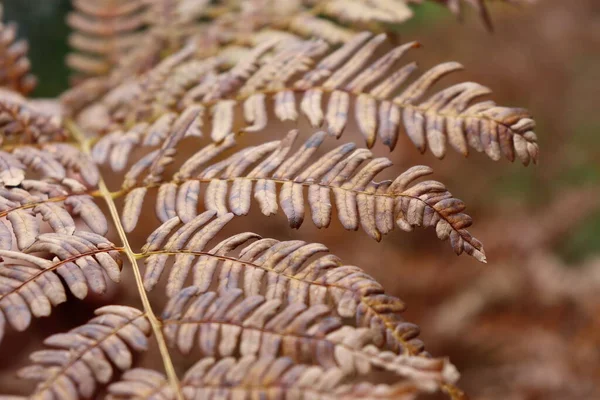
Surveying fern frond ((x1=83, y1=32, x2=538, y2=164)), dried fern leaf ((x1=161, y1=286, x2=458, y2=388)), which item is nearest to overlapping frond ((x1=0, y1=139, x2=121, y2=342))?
dried fern leaf ((x1=161, y1=286, x2=458, y2=388))

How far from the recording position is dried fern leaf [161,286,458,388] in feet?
2.05

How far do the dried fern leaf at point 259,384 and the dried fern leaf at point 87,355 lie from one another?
1.4 inches

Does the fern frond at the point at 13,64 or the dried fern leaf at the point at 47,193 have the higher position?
the fern frond at the point at 13,64

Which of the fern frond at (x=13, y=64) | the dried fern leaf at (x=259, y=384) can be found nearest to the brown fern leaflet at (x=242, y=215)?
the dried fern leaf at (x=259, y=384)

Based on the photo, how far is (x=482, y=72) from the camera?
3.87 m

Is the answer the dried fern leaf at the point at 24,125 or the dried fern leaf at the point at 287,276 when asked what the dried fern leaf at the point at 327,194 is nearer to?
the dried fern leaf at the point at 287,276

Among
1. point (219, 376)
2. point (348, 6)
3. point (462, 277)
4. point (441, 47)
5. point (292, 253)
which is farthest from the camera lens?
point (441, 47)

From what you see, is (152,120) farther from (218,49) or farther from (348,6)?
(348,6)

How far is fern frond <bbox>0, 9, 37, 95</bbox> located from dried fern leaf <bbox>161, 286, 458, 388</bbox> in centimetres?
106

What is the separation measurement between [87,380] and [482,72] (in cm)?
370

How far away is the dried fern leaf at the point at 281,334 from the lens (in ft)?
2.05

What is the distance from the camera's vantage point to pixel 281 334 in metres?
0.68

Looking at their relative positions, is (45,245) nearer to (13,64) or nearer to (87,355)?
(87,355)

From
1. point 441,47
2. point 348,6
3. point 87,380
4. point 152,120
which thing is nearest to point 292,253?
point 87,380
